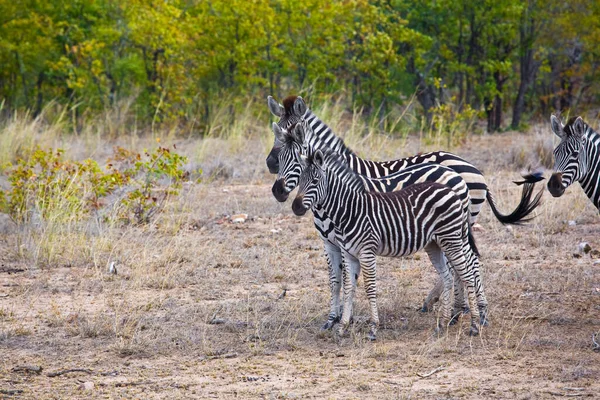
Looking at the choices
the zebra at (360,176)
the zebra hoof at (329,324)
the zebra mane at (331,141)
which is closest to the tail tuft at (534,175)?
the zebra at (360,176)

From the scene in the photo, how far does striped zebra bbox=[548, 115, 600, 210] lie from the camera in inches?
287

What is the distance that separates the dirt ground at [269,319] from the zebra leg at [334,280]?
15 centimetres

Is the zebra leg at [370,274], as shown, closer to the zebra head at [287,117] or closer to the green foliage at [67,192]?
the zebra head at [287,117]

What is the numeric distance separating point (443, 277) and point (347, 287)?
3.04ft

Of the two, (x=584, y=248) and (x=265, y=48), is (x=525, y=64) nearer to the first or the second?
(x=265, y=48)

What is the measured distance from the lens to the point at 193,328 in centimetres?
714

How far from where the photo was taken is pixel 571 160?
732 cm

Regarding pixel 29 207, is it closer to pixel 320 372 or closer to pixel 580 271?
pixel 320 372

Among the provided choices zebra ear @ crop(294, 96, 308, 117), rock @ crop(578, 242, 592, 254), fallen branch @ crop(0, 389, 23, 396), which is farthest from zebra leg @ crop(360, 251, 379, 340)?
rock @ crop(578, 242, 592, 254)

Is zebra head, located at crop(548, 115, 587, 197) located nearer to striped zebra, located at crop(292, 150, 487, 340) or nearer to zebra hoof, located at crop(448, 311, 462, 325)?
striped zebra, located at crop(292, 150, 487, 340)

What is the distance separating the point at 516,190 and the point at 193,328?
6.97m

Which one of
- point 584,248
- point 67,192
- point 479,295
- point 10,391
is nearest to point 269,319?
point 479,295

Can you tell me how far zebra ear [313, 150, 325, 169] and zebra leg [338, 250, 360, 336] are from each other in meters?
0.78

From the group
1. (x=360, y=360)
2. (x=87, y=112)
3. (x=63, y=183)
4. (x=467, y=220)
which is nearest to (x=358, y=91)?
(x=87, y=112)
